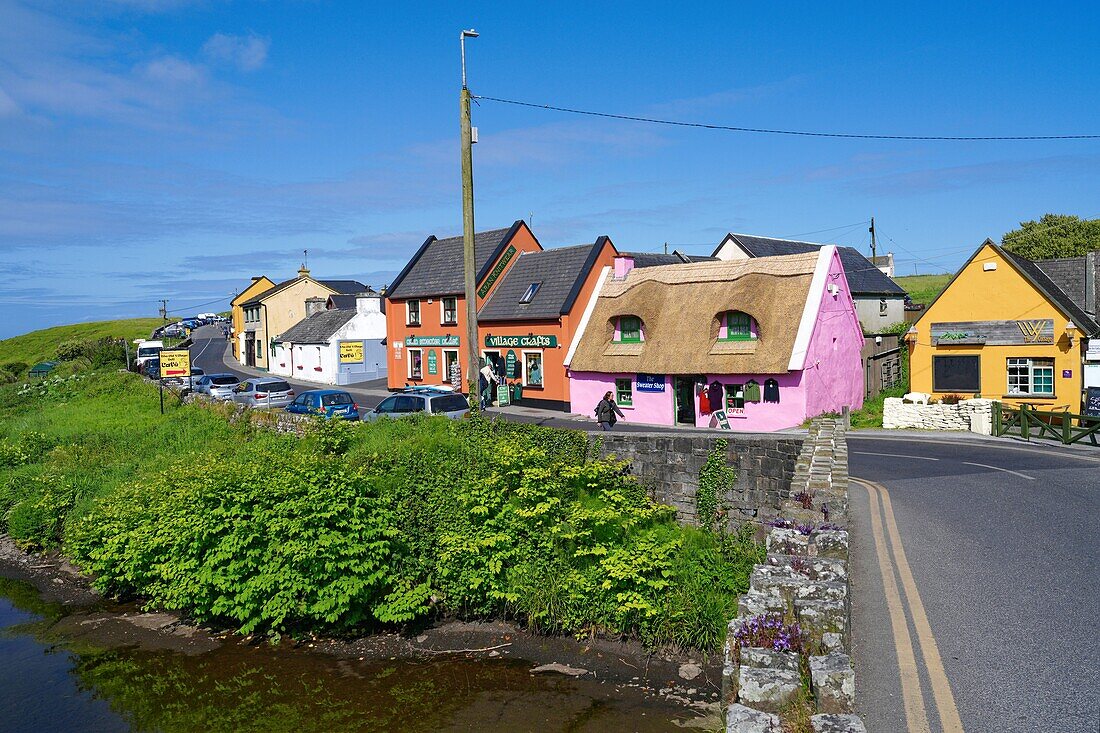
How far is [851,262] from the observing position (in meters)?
43.8

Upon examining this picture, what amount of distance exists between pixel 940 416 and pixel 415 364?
27481mm

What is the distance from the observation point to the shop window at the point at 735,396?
28359 millimetres

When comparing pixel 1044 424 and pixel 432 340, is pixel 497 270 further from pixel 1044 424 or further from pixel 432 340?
pixel 1044 424

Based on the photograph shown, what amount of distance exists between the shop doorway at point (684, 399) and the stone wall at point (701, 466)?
13350 mm

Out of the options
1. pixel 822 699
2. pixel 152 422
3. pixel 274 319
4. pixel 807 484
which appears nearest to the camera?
pixel 822 699

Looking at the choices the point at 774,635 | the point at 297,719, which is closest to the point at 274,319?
the point at 297,719

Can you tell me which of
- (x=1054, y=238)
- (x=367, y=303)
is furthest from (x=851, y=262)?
(x=367, y=303)

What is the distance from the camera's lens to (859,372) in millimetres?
33094

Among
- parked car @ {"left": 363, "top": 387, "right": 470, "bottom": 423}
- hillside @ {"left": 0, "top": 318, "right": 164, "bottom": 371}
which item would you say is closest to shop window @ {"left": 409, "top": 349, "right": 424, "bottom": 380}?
parked car @ {"left": 363, "top": 387, "right": 470, "bottom": 423}

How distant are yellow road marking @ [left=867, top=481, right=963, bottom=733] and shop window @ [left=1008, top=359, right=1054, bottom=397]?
72.5ft

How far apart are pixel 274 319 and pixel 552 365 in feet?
128

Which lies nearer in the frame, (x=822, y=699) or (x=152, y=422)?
(x=822, y=699)

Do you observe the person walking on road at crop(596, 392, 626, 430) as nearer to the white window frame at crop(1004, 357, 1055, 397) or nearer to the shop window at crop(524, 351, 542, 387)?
the shop window at crop(524, 351, 542, 387)

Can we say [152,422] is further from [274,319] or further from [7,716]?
[274,319]
